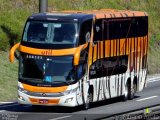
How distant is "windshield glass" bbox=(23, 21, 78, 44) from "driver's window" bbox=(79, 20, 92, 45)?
0.87 ft

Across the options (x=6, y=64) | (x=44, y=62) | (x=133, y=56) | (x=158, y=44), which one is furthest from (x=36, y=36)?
(x=158, y=44)

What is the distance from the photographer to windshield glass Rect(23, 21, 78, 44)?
85.7 feet

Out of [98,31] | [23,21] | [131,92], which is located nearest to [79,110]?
[98,31]

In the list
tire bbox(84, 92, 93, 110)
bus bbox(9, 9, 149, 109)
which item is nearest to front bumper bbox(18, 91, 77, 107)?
bus bbox(9, 9, 149, 109)

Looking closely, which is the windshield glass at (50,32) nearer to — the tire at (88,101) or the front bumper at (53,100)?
the front bumper at (53,100)

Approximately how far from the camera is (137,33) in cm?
3166

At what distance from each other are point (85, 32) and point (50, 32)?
1.27 m

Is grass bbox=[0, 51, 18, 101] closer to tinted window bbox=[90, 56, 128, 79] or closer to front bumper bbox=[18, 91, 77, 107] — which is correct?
tinted window bbox=[90, 56, 128, 79]

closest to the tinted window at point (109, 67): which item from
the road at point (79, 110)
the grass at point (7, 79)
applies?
the road at point (79, 110)

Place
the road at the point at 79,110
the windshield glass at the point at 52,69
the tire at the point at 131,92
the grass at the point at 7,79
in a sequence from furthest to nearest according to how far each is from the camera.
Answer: the grass at the point at 7,79 < the tire at the point at 131,92 < the windshield glass at the point at 52,69 < the road at the point at 79,110

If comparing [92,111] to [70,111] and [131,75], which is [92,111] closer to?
[70,111]

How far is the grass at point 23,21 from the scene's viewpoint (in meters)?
35.5

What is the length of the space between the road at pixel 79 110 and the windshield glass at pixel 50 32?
2609 millimetres

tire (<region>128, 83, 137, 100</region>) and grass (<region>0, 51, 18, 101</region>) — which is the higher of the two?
tire (<region>128, 83, 137, 100</region>)
